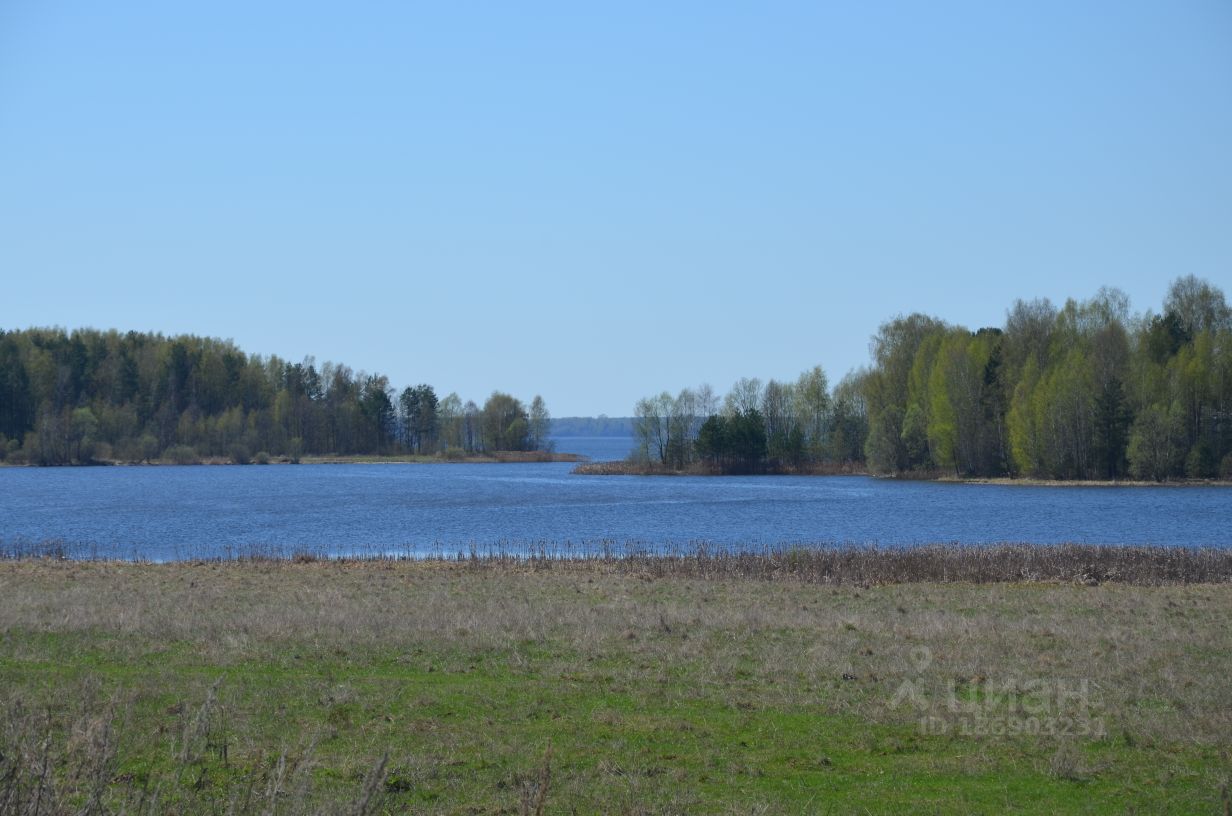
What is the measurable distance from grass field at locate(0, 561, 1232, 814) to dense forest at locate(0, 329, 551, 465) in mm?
138046

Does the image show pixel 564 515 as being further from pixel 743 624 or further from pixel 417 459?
pixel 417 459

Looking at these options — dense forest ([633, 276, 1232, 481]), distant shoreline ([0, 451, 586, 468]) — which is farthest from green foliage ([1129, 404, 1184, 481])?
distant shoreline ([0, 451, 586, 468])

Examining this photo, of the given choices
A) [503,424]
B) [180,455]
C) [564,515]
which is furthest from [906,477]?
[180,455]

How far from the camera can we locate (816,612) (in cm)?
2184

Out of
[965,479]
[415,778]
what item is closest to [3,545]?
[415,778]

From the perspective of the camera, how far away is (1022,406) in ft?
308

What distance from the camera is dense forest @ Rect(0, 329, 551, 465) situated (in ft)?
481

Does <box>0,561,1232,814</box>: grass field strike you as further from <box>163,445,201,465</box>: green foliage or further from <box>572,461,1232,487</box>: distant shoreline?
<box>163,445,201,465</box>: green foliage

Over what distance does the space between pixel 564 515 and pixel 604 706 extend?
168ft

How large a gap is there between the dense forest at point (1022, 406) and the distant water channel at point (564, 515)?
18.9ft

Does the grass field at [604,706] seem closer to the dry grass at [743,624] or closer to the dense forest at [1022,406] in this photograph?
the dry grass at [743,624]

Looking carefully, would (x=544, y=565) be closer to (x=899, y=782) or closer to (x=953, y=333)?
(x=899, y=782)

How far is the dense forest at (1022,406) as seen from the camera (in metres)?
89.6

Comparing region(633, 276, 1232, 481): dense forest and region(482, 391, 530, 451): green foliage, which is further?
region(482, 391, 530, 451): green foliage
